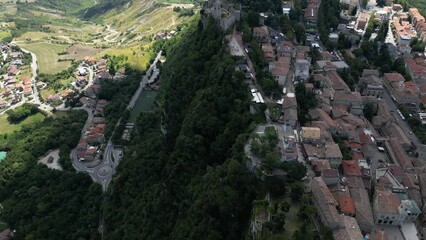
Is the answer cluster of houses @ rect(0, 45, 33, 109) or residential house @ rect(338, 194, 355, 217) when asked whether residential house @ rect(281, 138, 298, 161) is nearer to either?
residential house @ rect(338, 194, 355, 217)

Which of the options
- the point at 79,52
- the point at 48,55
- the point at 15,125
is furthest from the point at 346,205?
the point at 48,55

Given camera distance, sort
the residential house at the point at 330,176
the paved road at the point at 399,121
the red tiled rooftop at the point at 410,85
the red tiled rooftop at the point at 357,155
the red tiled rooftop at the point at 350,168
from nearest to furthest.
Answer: the residential house at the point at 330,176
the red tiled rooftop at the point at 350,168
the red tiled rooftop at the point at 357,155
the paved road at the point at 399,121
the red tiled rooftop at the point at 410,85

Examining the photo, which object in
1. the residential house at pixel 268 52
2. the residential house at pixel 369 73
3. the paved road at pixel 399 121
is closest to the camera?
the paved road at pixel 399 121

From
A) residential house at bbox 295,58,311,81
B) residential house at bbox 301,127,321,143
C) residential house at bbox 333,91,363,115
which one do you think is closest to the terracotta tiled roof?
residential house at bbox 301,127,321,143

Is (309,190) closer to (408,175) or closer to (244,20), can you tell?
(408,175)

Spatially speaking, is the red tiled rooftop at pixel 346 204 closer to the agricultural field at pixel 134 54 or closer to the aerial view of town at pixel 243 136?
the aerial view of town at pixel 243 136

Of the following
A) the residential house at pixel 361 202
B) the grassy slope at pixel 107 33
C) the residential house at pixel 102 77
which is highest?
the residential house at pixel 361 202

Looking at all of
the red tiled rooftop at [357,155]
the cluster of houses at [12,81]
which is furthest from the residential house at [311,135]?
the cluster of houses at [12,81]
